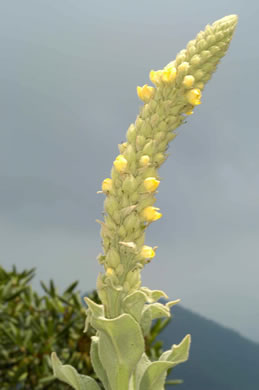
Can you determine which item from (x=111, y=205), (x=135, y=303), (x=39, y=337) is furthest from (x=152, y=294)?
(x=39, y=337)

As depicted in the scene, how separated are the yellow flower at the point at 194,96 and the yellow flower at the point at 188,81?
0.08 ft

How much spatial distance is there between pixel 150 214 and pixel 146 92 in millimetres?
401

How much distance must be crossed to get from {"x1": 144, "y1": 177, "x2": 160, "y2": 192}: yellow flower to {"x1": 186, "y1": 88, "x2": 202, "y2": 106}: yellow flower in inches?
12.1

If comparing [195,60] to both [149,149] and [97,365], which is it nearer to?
[149,149]

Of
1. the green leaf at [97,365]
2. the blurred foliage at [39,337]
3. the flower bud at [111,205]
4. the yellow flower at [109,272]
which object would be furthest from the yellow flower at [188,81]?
the blurred foliage at [39,337]

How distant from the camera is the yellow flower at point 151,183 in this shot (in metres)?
1.36

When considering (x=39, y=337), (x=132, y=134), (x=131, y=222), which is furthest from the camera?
(x=39, y=337)

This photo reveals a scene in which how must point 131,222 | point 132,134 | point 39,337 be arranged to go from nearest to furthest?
point 131,222 < point 132,134 < point 39,337

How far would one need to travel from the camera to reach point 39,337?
3564 millimetres

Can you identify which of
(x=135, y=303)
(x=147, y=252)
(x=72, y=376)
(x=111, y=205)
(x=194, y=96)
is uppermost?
(x=194, y=96)

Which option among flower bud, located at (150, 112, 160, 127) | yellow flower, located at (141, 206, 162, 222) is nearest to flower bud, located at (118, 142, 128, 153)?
flower bud, located at (150, 112, 160, 127)

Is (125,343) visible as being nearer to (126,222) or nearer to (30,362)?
(126,222)

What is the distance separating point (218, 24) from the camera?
5.25 feet

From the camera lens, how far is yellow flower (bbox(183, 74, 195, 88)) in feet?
4.80
